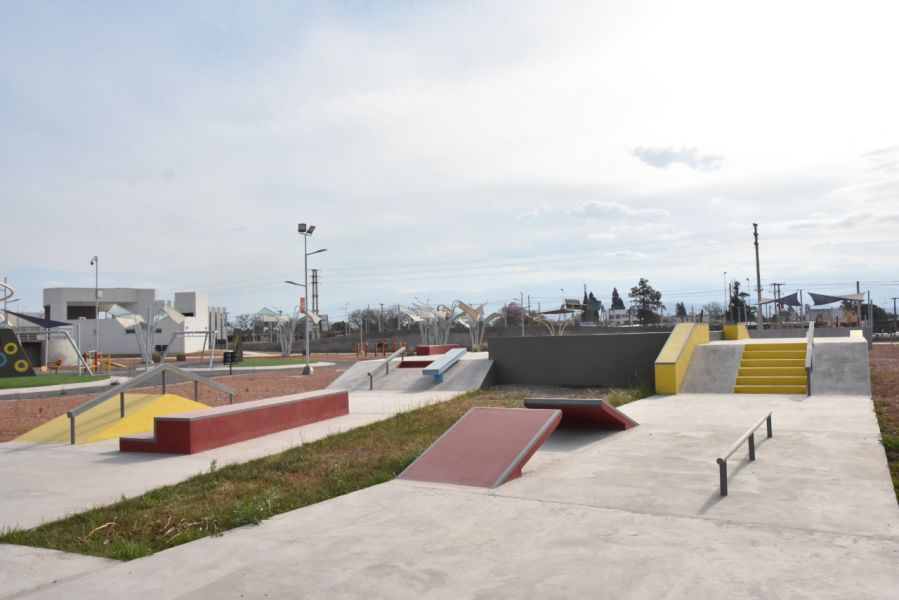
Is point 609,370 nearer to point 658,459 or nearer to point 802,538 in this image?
point 658,459

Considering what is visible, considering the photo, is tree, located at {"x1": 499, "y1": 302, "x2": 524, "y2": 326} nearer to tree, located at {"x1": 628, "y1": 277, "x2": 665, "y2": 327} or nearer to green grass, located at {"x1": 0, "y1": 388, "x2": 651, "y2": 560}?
tree, located at {"x1": 628, "y1": 277, "x2": 665, "y2": 327}

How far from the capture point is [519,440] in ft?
25.6

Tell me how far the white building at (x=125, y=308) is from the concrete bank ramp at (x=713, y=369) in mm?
52189

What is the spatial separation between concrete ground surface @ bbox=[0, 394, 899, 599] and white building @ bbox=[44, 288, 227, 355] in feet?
190

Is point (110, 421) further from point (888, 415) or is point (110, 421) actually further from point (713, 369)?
point (888, 415)

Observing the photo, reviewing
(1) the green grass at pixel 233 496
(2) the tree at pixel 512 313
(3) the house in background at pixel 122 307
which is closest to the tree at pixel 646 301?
(2) the tree at pixel 512 313

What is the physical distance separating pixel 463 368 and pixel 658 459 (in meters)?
11.6

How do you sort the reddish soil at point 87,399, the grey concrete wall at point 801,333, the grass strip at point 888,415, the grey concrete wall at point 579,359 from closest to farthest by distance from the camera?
the grass strip at point 888,415 → the reddish soil at point 87,399 → the grey concrete wall at point 579,359 → the grey concrete wall at point 801,333

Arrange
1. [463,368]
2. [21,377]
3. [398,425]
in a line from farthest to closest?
[21,377] → [463,368] → [398,425]

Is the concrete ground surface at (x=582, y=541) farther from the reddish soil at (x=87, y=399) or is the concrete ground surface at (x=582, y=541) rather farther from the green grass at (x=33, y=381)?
the green grass at (x=33, y=381)

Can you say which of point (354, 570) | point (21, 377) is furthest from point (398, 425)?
point (21, 377)

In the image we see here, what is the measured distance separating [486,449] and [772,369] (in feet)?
32.7

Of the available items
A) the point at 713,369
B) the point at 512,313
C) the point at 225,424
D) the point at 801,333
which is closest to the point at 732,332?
the point at 713,369

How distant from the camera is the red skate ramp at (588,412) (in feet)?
31.1
